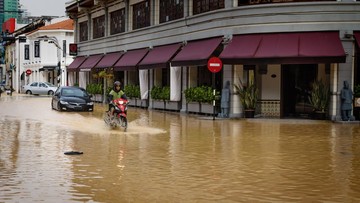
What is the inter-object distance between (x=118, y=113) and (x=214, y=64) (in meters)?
6.87

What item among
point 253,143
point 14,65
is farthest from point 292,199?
point 14,65

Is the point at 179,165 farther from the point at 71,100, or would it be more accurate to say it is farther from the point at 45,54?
the point at 45,54

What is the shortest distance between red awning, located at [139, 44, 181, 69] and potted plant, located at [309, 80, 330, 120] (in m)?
9.16

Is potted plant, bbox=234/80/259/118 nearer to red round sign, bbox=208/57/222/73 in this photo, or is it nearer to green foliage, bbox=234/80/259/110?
green foliage, bbox=234/80/259/110

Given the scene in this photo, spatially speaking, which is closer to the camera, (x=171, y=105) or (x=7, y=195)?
(x=7, y=195)

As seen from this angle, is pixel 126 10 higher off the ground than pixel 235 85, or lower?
higher

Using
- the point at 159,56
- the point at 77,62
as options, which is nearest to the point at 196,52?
the point at 159,56

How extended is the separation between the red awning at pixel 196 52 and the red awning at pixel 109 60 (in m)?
11.3

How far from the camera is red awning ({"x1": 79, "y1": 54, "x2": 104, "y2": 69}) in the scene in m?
45.8

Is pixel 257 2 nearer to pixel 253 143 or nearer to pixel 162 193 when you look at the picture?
pixel 253 143

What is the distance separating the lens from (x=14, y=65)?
3462 inches

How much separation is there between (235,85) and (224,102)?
97 cm

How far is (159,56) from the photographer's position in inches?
1304

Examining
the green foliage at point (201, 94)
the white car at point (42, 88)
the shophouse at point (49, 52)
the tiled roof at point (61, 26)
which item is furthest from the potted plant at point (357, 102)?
the tiled roof at point (61, 26)
